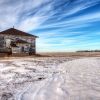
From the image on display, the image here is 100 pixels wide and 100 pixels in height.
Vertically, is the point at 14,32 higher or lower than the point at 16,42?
higher

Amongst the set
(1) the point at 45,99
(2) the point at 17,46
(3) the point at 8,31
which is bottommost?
(1) the point at 45,99

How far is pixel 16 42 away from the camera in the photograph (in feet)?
117

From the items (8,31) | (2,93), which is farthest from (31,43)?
(2,93)

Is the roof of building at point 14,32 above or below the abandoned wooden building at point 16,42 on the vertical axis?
above

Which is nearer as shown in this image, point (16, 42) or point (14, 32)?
point (16, 42)

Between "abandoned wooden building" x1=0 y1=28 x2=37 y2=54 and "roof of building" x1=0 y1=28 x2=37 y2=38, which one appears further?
"roof of building" x1=0 y1=28 x2=37 y2=38

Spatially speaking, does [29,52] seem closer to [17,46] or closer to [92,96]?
[17,46]

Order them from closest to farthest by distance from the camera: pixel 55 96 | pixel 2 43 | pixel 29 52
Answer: pixel 55 96
pixel 2 43
pixel 29 52

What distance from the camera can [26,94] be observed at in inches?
212

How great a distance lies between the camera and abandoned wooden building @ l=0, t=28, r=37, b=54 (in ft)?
115

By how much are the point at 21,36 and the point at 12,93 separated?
31924 mm

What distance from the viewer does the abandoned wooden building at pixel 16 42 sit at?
35.1 meters

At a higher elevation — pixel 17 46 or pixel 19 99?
pixel 17 46

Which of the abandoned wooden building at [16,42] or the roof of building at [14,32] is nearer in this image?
the abandoned wooden building at [16,42]
